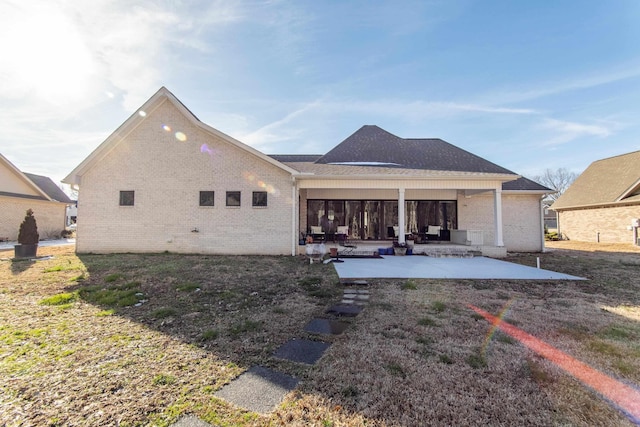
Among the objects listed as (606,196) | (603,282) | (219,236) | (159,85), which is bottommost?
(603,282)

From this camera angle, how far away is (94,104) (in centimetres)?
1055

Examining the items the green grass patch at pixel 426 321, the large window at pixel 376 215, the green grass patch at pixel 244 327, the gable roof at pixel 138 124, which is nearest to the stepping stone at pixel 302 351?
the green grass patch at pixel 244 327

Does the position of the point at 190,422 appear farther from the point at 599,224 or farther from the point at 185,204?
the point at 599,224

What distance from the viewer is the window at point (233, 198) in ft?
38.0

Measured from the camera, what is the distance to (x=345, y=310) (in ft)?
15.2

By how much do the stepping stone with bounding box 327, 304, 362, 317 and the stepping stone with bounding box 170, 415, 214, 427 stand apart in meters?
2.72

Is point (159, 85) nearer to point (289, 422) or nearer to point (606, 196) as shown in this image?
point (289, 422)

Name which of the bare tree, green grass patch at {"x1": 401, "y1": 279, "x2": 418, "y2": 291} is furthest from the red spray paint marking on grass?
the bare tree

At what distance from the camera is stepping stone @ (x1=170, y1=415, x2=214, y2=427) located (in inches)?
77.8

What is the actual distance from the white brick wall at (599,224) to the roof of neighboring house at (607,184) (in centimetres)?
62

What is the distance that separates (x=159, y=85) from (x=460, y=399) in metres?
14.1

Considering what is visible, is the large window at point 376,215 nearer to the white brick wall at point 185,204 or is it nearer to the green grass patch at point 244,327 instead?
the white brick wall at point 185,204

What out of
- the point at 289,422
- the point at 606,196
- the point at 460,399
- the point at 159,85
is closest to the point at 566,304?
A: the point at 460,399

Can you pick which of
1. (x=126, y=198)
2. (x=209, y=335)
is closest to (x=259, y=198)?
(x=126, y=198)
